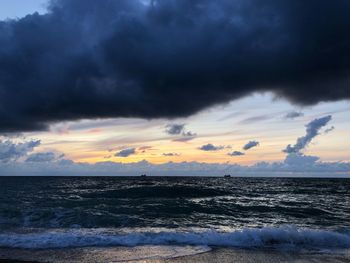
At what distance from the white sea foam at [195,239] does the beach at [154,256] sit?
3.79 ft

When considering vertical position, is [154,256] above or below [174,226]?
below

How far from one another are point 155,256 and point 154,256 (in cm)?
4

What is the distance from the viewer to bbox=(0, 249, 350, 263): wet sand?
39.8ft

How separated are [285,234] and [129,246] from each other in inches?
280

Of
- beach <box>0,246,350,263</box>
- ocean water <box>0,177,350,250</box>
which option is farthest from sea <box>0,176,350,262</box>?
beach <box>0,246,350,263</box>

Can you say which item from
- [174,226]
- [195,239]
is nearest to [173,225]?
[174,226]

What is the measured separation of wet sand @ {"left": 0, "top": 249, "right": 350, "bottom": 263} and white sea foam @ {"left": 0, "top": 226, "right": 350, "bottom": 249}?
1.15m

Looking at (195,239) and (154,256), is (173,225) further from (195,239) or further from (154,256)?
(154,256)

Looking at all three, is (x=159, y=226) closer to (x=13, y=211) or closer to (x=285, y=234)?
(x=285, y=234)

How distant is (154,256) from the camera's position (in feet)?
42.0

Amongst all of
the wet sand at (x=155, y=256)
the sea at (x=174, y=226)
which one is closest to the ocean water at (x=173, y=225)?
the sea at (x=174, y=226)

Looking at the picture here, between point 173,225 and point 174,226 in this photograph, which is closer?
point 174,226

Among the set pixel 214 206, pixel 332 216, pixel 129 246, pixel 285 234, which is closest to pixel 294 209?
pixel 332 216

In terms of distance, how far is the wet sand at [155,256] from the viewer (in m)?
12.1
